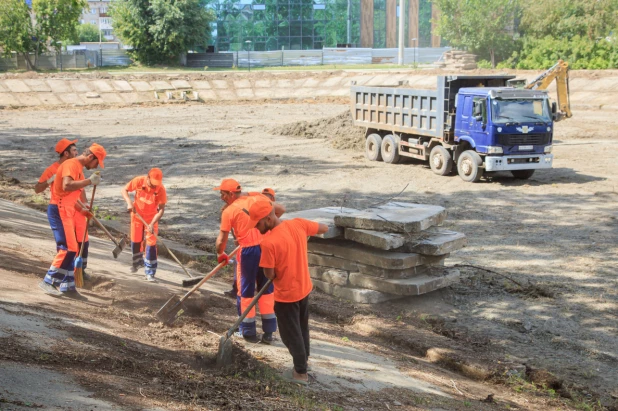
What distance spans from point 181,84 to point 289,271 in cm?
3959

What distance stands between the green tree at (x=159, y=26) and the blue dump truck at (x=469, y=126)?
39.9 metres

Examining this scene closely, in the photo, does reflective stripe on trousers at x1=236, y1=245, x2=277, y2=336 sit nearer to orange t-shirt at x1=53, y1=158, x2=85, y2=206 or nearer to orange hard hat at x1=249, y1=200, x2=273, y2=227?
orange hard hat at x1=249, y1=200, x2=273, y2=227

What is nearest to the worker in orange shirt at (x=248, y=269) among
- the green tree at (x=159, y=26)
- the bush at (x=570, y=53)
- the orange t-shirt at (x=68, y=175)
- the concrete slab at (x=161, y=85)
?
the orange t-shirt at (x=68, y=175)

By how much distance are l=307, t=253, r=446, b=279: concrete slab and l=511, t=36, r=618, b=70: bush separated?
34.3 meters

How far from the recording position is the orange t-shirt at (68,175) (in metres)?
8.28

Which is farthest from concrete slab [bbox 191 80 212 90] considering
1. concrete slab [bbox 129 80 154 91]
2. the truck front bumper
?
the truck front bumper

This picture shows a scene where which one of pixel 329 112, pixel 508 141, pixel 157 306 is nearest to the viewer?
pixel 157 306

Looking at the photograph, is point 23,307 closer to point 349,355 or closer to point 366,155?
point 349,355

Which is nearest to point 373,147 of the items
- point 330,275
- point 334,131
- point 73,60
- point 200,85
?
point 334,131

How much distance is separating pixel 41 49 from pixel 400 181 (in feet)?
148

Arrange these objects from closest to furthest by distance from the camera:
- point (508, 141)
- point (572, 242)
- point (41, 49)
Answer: point (572, 242) < point (508, 141) < point (41, 49)

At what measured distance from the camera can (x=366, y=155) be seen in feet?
74.3

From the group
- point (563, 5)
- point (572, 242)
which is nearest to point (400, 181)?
point (572, 242)

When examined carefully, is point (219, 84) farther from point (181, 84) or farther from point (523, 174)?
point (523, 174)
